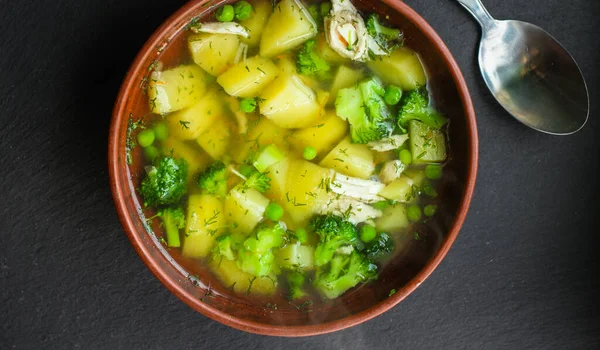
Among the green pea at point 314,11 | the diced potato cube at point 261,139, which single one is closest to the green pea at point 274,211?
the diced potato cube at point 261,139

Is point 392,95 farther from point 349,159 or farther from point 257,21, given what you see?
point 257,21

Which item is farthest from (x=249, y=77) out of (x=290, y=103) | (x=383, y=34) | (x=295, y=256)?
(x=295, y=256)

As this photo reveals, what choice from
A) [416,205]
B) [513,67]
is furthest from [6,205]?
[513,67]

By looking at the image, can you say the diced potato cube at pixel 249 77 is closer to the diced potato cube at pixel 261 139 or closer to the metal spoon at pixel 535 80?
the diced potato cube at pixel 261 139

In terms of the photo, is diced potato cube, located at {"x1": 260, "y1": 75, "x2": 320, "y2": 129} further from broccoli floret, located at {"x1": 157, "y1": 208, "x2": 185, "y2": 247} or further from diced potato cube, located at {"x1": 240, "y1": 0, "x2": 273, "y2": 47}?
broccoli floret, located at {"x1": 157, "y1": 208, "x2": 185, "y2": 247}

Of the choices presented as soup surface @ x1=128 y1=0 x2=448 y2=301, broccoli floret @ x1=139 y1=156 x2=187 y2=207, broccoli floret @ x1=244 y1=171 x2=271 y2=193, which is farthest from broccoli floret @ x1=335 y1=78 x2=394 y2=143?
broccoli floret @ x1=139 y1=156 x2=187 y2=207

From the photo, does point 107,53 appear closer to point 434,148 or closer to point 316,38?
point 316,38
